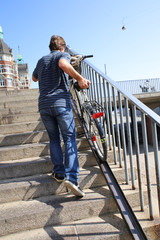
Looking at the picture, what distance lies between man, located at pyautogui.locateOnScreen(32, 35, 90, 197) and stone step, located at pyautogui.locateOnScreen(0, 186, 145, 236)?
0.15m

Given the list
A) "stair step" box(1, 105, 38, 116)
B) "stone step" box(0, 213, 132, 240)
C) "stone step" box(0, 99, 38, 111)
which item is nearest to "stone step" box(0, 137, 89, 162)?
"stone step" box(0, 213, 132, 240)

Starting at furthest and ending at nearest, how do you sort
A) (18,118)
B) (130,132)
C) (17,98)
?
(17,98)
(18,118)
(130,132)

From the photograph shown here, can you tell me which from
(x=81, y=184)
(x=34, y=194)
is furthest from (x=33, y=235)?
(x=81, y=184)

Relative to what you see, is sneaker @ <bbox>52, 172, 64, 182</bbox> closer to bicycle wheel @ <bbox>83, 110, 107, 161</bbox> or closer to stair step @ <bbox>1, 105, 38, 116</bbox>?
bicycle wheel @ <bbox>83, 110, 107, 161</bbox>

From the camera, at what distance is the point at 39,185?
238 cm

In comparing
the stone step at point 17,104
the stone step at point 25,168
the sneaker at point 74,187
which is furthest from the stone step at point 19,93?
the sneaker at point 74,187

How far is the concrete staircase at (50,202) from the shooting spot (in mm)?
1954

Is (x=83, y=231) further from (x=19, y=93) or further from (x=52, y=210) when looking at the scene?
(x=19, y=93)

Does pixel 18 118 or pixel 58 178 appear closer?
pixel 58 178

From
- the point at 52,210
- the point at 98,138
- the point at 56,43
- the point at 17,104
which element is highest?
the point at 56,43

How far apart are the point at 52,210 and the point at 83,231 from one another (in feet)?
1.23

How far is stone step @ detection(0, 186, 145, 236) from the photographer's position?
200 cm

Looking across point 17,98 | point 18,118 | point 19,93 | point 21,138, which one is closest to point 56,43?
point 21,138

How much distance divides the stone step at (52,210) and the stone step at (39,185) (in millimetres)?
70
